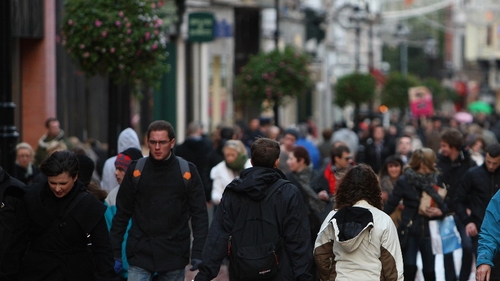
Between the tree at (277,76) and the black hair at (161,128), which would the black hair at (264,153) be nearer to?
the black hair at (161,128)

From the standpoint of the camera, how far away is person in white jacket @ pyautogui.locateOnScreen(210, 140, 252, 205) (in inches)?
574

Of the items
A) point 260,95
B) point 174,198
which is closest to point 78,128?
point 260,95

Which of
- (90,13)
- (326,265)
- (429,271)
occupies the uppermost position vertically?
(90,13)

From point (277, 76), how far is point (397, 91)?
29.8m

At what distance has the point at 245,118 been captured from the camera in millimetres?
38750

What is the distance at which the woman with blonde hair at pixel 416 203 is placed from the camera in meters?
11.9

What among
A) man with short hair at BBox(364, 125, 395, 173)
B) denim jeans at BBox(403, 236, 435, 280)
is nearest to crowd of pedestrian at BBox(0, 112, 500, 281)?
denim jeans at BBox(403, 236, 435, 280)

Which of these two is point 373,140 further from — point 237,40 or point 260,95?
point 237,40

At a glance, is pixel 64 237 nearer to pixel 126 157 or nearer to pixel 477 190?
pixel 126 157

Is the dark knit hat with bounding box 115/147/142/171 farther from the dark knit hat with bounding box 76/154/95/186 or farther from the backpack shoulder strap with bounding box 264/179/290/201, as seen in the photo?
the backpack shoulder strap with bounding box 264/179/290/201

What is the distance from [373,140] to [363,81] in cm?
1971

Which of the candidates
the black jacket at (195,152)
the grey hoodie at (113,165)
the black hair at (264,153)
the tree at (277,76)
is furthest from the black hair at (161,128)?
the tree at (277,76)

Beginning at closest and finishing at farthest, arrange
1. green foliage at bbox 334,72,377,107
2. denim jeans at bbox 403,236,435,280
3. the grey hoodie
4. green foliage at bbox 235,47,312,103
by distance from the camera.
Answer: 1. the grey hoodie
2. denim jeans at bbox 403,236,435,280
3. green foliage at bbox 235,47,312,103
4. green foliage at bbox 334,72,377,107

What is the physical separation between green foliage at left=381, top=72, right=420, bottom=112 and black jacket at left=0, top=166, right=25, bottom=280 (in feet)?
158
